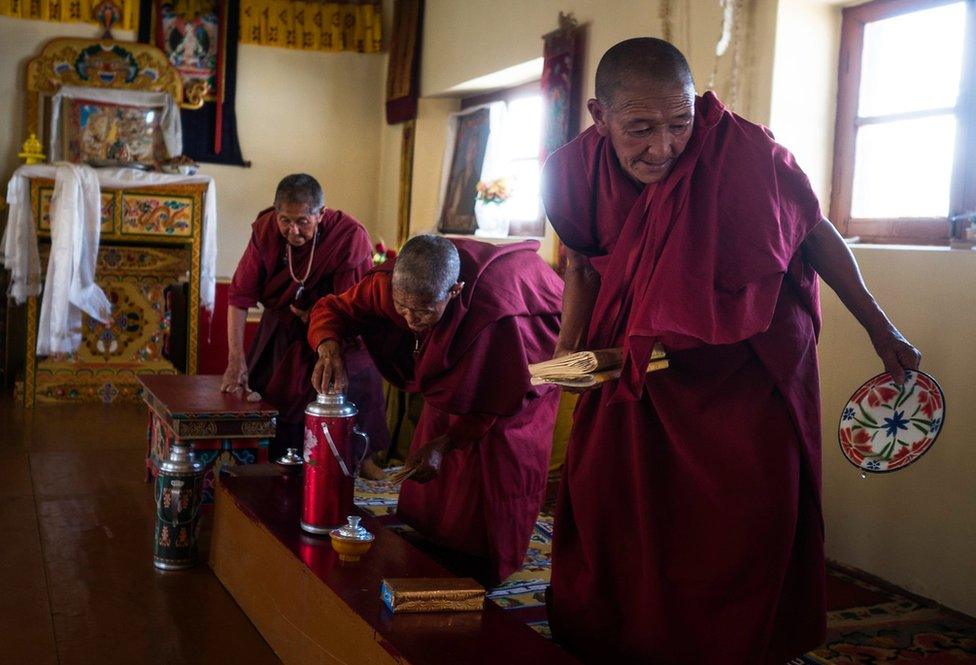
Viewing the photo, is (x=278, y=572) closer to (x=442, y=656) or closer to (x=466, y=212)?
(x=442, y=656)

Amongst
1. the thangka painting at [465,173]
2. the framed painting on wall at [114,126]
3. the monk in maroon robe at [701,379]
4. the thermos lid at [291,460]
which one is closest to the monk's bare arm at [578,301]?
the monk in maroon robe at [701,379]

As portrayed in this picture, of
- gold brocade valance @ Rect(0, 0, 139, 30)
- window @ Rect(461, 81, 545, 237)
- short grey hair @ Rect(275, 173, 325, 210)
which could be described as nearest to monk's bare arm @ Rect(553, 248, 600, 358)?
short grey hair @ Rect(275, 173, 325, 210)

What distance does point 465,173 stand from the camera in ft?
20.5

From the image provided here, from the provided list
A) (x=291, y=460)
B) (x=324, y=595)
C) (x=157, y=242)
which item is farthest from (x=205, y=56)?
(x=324, y=595)

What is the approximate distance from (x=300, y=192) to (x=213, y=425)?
83 cm

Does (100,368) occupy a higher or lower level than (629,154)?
lower

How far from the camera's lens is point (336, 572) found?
6.52ft

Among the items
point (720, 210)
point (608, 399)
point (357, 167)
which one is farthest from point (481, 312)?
point (357, 167)

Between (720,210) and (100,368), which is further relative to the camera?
(100,368)

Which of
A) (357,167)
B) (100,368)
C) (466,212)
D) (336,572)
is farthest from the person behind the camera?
(357,167)

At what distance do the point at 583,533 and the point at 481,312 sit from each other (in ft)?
2.87

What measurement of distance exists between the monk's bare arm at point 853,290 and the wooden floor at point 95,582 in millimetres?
1417

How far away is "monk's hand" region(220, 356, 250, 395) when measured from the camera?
3367 mm

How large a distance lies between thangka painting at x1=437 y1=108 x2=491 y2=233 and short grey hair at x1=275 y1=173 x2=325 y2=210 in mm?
2724
